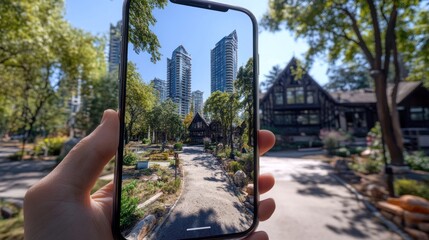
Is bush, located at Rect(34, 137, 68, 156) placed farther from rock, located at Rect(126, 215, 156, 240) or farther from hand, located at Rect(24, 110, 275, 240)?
rock, located at Rect(126, 215, 156, 240)

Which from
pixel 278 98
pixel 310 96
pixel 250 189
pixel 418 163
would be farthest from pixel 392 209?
pixel 310 96

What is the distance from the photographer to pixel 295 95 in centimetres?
2417

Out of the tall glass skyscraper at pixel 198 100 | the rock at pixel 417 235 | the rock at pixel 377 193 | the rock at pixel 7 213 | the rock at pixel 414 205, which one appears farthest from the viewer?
the rock at pixel 377 193

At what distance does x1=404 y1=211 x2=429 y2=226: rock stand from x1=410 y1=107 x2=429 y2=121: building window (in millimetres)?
24026

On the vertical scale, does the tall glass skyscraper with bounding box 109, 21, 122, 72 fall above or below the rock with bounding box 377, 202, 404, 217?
above

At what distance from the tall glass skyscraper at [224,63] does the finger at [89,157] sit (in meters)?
0.62

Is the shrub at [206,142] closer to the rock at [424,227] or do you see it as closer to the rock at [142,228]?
the rock at [142,228]

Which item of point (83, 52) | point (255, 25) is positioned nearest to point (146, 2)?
point (255, 25)

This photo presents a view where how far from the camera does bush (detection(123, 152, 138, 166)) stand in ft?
4.19

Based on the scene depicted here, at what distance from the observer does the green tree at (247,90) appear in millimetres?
1553

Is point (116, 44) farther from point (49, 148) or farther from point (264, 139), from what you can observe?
point (49, 148)

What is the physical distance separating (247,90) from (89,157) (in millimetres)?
1035

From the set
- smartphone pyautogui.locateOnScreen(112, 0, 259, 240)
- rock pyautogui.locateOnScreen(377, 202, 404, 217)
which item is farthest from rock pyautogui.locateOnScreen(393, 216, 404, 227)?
smartphone pyautogui.locateOnScreen(112, 0, 259, 240)

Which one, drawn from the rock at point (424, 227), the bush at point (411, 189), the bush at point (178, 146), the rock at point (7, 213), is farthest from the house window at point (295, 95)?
the bush at point (178, 146)
